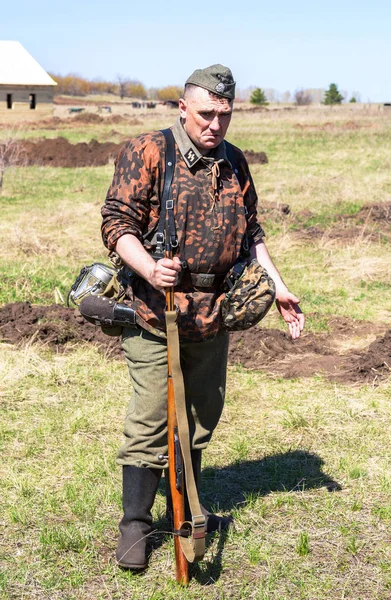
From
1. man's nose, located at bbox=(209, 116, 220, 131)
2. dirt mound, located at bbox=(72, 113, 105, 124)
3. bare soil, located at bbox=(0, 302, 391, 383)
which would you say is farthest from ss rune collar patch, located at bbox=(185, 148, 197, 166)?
dirt mound, located at bbox=(72, 113, 105, 124)

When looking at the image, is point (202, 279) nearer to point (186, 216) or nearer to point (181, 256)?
point (181, 256)

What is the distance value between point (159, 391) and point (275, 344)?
3.67 metres

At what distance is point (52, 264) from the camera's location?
991 cm

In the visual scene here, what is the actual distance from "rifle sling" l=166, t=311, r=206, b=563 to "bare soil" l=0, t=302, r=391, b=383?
3.13 meters

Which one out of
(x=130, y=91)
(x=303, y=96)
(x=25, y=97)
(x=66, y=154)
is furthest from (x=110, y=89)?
(x=66, y=154)

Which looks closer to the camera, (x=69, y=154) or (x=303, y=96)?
(x=69, y=154)

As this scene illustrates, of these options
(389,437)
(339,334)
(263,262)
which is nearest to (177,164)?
(263,262)

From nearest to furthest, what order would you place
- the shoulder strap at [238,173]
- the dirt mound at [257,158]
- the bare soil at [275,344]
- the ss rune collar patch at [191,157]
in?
the ss rune collar patch at [191,157]
the shoulder strap at [238,173]
the bare soil at [275,344]
the dirt mound at [257,158]

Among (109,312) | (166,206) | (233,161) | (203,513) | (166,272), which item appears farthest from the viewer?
(203,513)

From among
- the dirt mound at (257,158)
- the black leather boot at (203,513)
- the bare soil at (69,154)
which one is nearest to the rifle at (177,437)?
the black leather boot at (203,513)

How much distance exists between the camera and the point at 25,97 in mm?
46656

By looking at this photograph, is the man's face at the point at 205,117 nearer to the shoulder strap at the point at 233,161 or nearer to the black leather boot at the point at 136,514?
the shoulder strap at the point at 233,161

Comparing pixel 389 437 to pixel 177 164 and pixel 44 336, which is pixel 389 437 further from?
pixel 44 336

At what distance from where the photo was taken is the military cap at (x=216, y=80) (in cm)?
334
